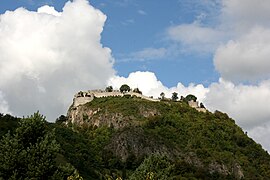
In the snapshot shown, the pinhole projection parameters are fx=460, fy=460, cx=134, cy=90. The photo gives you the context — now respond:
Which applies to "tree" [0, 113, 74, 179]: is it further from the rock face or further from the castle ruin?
the castle ruin

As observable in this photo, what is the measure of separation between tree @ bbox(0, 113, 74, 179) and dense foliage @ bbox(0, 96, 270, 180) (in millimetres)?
83526

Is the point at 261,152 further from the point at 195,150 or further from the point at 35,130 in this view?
the point at 35,130

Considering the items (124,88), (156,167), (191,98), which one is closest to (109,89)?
(124,88)

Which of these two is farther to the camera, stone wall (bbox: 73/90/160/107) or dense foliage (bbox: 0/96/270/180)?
stone wall (bbox: 73/90/160/107)

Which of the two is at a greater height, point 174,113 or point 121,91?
point 121,91

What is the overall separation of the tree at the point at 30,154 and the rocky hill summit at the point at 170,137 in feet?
288

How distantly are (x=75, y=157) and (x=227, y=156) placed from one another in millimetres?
65748

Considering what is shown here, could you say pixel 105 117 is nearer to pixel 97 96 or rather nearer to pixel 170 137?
pixel 97 96

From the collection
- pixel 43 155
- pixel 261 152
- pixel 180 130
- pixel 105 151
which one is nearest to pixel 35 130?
pixel 43 155

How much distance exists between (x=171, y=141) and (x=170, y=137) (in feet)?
13.1

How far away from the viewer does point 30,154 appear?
3625 cm

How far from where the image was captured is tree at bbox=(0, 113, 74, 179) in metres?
35.4

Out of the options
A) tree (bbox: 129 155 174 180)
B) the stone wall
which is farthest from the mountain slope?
tree (bbox: 129 155 174 180)

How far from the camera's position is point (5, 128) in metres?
84.4
